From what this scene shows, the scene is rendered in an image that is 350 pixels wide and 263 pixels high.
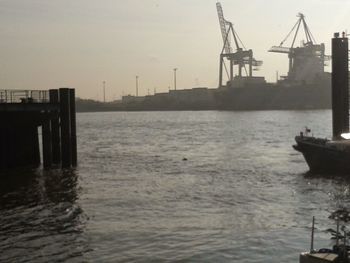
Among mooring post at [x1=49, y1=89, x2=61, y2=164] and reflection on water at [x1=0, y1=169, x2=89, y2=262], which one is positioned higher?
mooring post at [x1=49, y1=89, x2=61, y2=164]

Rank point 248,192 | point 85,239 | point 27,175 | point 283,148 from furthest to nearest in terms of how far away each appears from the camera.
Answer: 1. point 283,148
2. point 27,175
3. point 248,192
4. point 85,239

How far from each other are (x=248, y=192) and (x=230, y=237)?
1068 cm

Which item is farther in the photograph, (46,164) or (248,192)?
(46,164)

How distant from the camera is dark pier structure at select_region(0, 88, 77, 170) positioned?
120 feet

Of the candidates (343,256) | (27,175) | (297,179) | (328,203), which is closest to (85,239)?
(343,256)

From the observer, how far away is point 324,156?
126 feet

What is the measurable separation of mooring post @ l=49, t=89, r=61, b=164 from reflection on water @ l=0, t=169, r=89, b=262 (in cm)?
366

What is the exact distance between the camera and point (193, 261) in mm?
16891

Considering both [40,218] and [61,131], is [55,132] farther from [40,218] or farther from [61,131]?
[40,218]

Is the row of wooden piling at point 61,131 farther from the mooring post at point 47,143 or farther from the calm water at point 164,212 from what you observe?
the calm water at point 164,212

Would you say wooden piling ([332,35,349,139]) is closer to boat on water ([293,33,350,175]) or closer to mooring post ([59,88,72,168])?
boat on water ([293,33,350,175])

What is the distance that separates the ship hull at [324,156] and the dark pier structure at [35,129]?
16.3 meters

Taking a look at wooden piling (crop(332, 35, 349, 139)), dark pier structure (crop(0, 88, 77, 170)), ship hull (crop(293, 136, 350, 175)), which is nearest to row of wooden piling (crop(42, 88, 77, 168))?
dark pier structure (crop(0, 88, 77, 170))

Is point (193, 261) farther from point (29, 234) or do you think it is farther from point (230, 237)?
point (29, 234)
